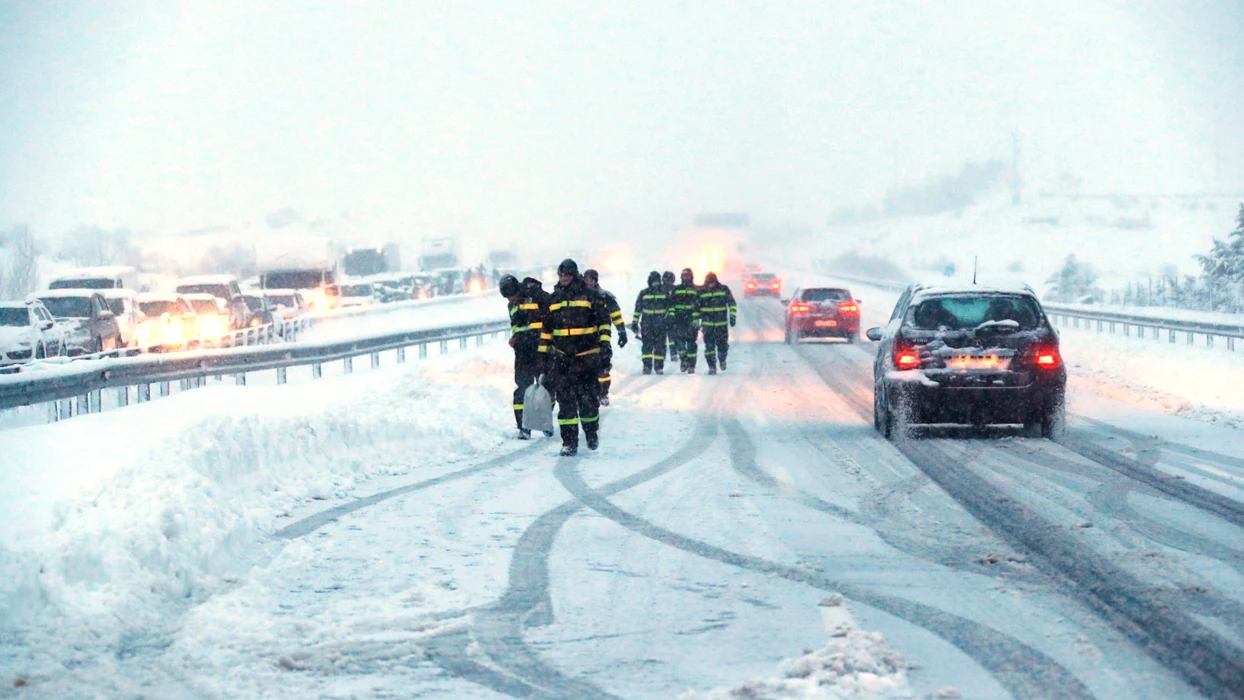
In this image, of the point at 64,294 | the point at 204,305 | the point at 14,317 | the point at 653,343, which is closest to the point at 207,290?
the point at 204,305

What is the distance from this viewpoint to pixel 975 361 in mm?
13344

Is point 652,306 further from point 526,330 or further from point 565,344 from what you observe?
point 565,344

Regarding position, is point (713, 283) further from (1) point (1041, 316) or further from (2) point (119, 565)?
(2) point (119, 565)

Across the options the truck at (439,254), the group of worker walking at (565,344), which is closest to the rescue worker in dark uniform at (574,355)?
the group of worker walking at (565,344)

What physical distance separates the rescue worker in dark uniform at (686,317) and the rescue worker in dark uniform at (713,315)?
14 cm

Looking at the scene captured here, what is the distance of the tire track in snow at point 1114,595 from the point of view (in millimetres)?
5266

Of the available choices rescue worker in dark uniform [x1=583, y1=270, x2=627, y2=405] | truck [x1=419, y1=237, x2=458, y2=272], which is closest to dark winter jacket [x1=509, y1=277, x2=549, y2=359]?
rescue worker in dark uniform [x1=583, y1=270, x2=627, y2=405]

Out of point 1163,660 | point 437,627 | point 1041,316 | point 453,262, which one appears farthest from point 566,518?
point 453,262

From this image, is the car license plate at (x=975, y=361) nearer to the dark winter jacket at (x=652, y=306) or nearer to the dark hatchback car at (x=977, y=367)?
the dark hatchback car at (x=977, y=367)

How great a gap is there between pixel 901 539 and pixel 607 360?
5.48 m

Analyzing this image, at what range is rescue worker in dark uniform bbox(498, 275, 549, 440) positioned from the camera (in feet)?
43.8

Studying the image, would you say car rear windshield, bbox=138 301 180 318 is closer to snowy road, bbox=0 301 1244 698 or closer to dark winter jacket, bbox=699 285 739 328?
dark winter jacket, bbox=699 285 739 328

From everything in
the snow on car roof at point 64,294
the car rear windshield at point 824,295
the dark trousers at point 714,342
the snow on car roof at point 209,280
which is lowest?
the dark trousers at point 714,342

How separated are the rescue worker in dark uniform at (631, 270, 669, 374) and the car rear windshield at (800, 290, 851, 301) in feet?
30.9
